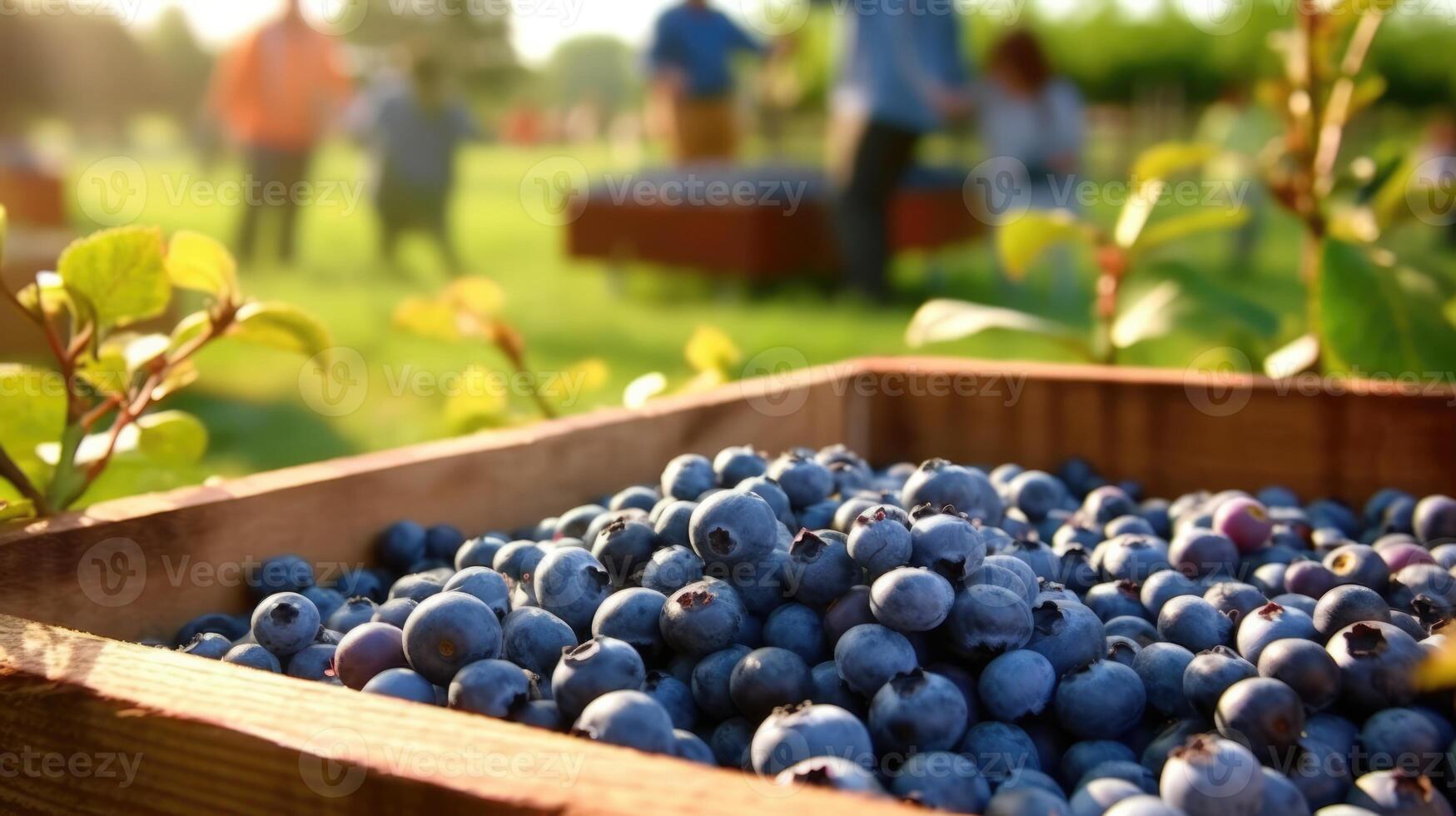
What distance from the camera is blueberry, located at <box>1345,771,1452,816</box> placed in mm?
672

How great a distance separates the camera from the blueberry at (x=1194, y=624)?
0.88 meters

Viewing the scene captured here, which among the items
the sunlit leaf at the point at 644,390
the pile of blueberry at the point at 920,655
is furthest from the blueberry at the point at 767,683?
the sunlit leaf at the point at 644,390

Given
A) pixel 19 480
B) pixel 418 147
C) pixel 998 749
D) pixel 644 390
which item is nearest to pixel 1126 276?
pixel 644 390

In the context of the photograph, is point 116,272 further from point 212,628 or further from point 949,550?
point 949,550

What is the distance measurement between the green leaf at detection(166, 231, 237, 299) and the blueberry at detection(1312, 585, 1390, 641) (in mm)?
1008

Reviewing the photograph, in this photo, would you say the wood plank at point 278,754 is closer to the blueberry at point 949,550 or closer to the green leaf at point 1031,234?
the blueberry at point 949,550

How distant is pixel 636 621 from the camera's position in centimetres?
83

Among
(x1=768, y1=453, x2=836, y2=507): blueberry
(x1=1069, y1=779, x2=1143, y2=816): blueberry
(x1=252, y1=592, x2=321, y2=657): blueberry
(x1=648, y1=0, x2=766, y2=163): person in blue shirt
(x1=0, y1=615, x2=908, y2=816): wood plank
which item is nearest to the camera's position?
(x1=0, y1=615, x2=908, y2=816): wood plank

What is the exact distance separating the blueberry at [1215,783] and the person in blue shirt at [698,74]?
665 cm

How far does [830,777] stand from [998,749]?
0.18m

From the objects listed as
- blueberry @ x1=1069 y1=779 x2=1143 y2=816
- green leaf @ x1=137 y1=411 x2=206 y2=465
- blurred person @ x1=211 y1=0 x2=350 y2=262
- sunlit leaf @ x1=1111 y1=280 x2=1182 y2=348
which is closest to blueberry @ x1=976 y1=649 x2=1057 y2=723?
blueberry @ x1=1069 y1=779 x2=1143 y2=816

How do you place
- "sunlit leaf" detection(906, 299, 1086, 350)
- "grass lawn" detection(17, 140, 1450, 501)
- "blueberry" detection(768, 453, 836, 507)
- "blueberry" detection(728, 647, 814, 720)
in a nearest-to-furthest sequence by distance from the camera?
"blueberry" detection(728, 647, 814, 720) → "blueberry" detection(768, 453, 836, 507) → "sunlit leaf" detection(906, 299, 1086, 350) → "grass lawn" detection(17, 140, 1450, 501)

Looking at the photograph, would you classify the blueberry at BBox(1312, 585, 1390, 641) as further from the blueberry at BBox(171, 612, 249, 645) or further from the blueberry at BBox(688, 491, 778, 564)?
the blueberry at BBox(171, 612, 249, 645)

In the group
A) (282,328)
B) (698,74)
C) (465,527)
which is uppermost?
(698,74)
